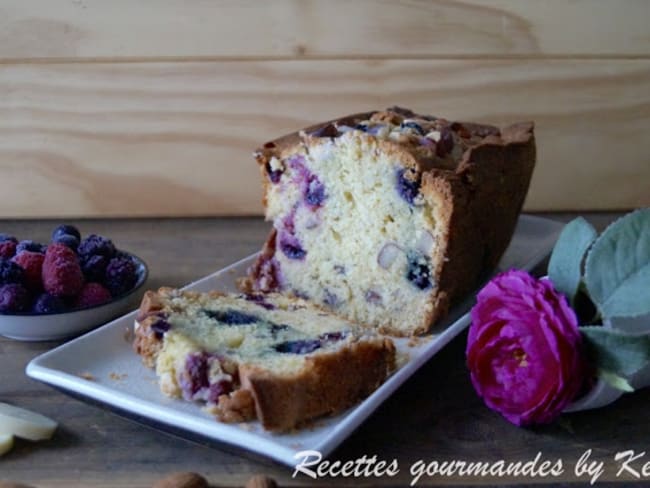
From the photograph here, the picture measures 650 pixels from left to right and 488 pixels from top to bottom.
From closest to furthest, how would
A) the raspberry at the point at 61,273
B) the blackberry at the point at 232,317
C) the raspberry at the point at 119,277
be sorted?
1. the blackberry at the point at 232,317
2. the raspberry at the point at 61,273
3. the raspberry at the point at 119,277

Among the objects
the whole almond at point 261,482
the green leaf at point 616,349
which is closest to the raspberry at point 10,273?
the whole almond at point 261,482

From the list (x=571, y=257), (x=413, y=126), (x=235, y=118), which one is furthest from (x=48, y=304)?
(x=235, y=118)

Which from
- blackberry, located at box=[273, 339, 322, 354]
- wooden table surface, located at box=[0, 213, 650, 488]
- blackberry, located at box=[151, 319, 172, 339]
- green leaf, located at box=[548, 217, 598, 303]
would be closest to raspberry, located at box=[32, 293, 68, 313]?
wooden table surface, located at box=[0, 213, 650, 488]

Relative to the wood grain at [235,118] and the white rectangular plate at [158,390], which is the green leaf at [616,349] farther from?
the wood grain at [235,118]

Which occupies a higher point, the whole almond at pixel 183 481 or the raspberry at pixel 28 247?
the raspberry at pixel 28 247

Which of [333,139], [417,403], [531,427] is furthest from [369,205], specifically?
[531,427]

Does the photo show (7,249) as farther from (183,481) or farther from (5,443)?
(183,481)

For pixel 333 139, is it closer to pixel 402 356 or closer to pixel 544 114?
pixel 402 356
